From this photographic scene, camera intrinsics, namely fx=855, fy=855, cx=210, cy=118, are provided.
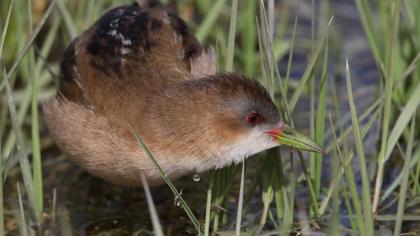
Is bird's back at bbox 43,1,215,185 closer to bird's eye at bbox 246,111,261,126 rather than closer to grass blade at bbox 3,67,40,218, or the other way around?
grass blade at bbox 3,67,40,218

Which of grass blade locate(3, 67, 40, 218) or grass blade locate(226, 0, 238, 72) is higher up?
grass blade locate(226, 0, 238, 72)

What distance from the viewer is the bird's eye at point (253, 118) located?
4.05m

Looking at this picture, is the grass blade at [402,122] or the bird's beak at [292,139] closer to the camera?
the bird's beak at [292,139]

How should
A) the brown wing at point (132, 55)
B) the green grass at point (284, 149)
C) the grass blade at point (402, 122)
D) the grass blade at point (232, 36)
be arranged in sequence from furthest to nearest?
the brown wing at point (132, 55), the grass blade at point (402, 122), the grass blade at point (232, 36), the green grass at point (284, 149)

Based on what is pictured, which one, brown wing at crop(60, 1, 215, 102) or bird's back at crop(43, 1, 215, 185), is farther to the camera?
Result: brown wing at crop(60, 1, 215, 102)

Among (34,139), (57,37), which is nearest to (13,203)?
(34,139)

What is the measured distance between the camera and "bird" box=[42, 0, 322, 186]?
4.06m

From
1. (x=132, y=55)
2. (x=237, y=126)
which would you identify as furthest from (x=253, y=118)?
(x=132, y=55)

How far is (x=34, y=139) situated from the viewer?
4426 millimetres

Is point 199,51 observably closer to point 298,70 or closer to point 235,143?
point 235,143

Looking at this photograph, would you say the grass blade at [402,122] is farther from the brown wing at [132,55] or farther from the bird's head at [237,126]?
the brown wing at [132,55]

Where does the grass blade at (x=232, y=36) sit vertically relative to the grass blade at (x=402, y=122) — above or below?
above

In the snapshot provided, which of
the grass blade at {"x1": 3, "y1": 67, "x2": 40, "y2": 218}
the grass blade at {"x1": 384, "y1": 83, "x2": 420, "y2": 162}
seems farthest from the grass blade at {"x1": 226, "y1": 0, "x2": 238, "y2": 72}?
the grass blade at {"x1": 3, "y1": 67, "x2": 40, "y2": 218}

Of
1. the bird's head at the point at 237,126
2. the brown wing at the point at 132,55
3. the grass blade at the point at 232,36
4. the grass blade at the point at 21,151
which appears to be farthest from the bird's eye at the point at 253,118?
the grass blade at the point at 21,151
